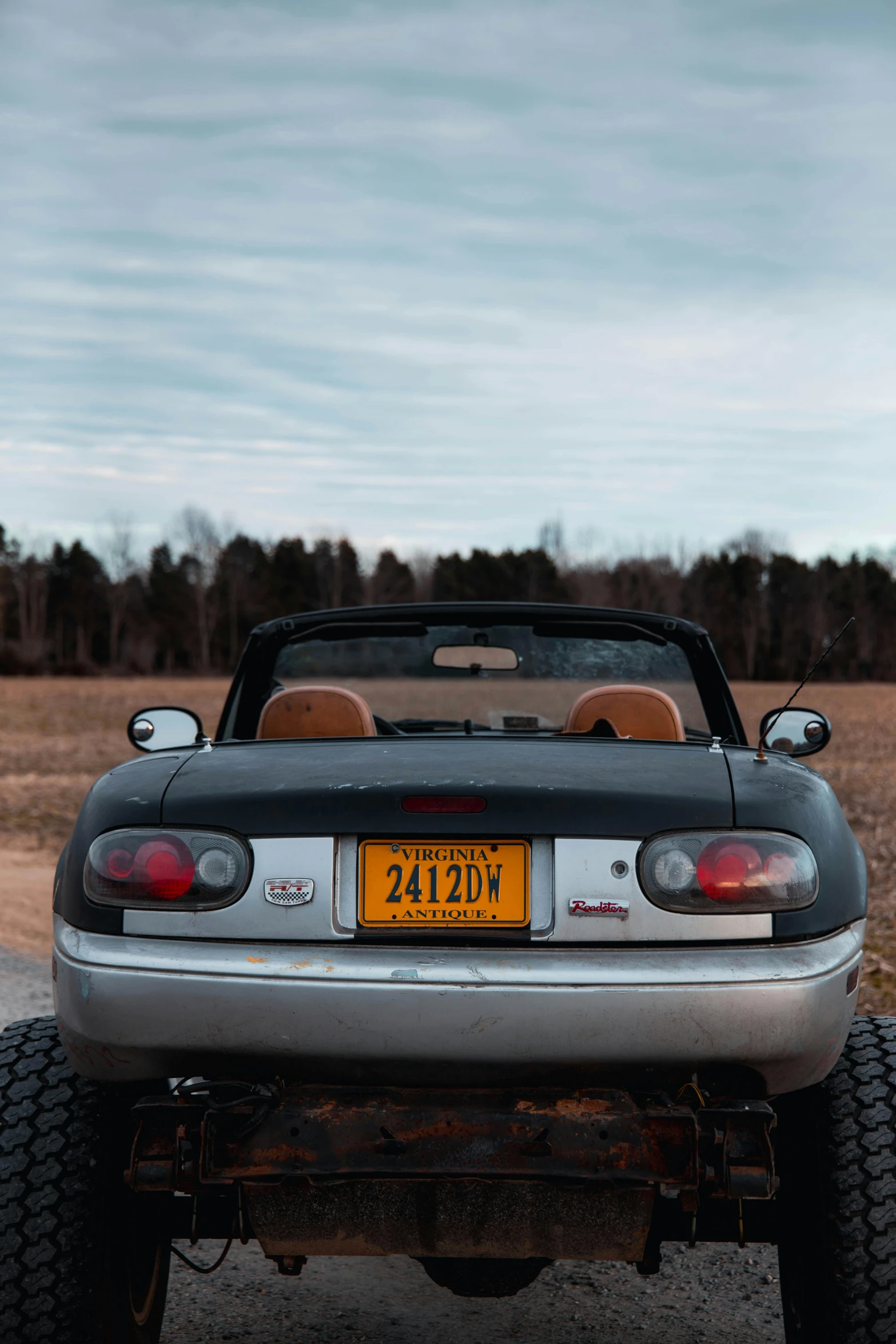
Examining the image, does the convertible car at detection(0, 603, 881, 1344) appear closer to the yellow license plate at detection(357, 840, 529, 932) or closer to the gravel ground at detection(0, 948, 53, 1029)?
the yellow license plate at detection(357, 840, 529, 932)

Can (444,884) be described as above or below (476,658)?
below

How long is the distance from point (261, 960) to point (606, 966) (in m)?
0.59

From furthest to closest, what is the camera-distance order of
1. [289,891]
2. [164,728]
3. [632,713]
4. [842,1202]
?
[164,728]
[632,713]
[842,1202]
[289,891]

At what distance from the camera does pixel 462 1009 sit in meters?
Result: 2.14

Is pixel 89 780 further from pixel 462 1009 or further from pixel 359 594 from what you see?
pixel 359 594

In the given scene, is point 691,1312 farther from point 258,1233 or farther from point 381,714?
point 381,714

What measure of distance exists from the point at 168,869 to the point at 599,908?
30.3 inches

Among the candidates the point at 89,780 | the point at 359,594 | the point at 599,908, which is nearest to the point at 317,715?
the point at 599,908

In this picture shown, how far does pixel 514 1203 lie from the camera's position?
2.25 meters

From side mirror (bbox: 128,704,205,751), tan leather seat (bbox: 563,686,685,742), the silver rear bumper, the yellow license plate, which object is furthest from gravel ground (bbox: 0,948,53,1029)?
the yellow license plate

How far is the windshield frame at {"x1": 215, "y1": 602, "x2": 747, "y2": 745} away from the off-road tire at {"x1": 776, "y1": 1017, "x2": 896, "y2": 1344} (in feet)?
4.11

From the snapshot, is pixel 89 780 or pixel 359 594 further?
pixel 359 594

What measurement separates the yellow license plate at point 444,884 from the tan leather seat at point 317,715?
92 centimetres

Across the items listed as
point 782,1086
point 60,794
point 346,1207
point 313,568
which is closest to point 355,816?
point 346,1207
